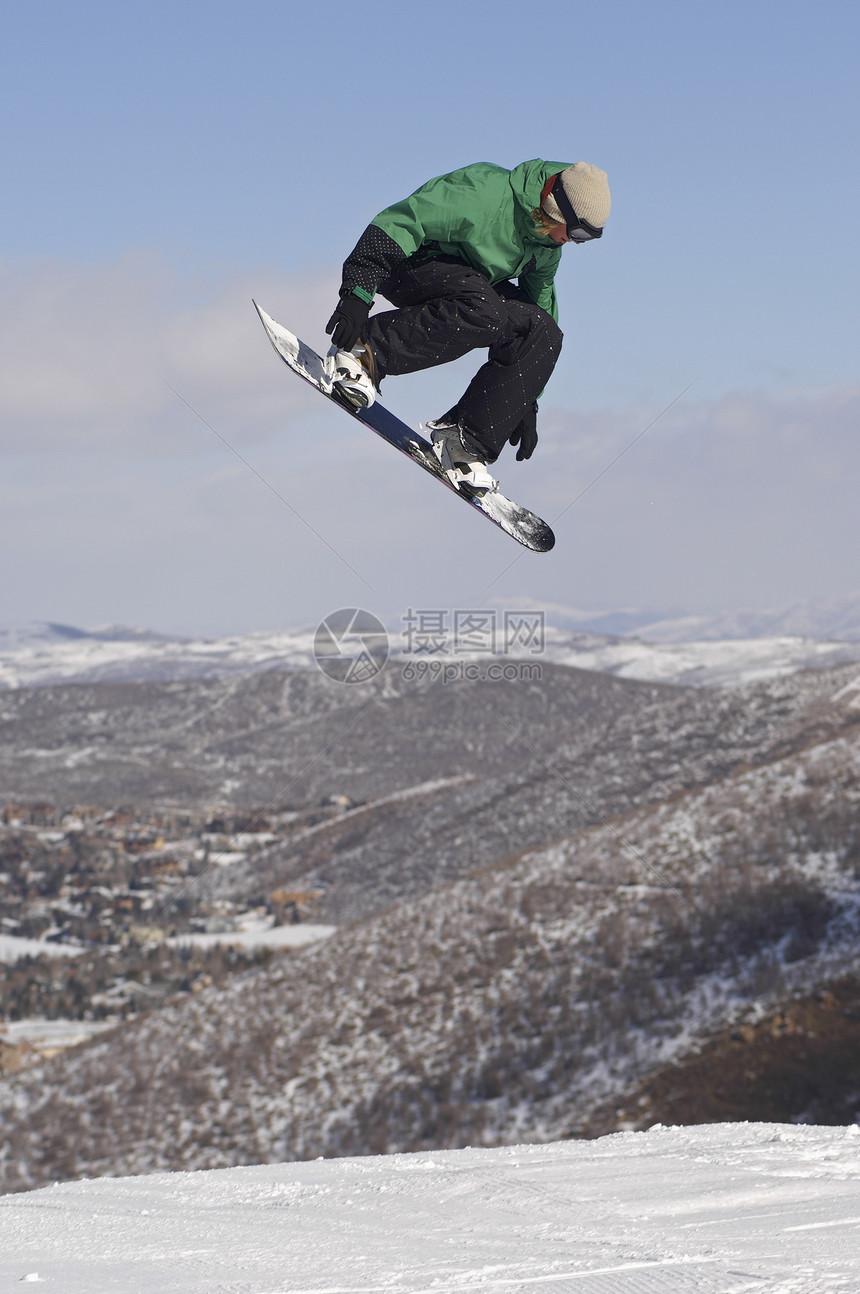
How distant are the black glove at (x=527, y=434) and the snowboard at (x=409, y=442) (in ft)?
1.48

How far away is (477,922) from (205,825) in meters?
84.5

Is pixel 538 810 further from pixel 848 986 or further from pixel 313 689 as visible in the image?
pixel 313 689

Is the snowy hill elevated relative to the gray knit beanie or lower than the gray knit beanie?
lower

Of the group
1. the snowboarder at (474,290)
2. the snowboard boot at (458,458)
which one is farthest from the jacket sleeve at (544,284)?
the snowboard boot at (458,458)

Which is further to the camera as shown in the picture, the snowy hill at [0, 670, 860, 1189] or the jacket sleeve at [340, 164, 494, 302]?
the snowy hill at [0, 670, 860, 1189]

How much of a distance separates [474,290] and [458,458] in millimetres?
1611

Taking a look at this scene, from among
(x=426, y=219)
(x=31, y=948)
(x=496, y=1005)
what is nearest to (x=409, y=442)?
(x=426, y=219)

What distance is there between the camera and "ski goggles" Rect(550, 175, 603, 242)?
6355mm

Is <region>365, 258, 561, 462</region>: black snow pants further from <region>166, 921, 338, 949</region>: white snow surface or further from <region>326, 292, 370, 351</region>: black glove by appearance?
<region>166, 921, 338, 949</region>: white snow surface

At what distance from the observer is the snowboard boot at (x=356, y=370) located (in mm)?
7376

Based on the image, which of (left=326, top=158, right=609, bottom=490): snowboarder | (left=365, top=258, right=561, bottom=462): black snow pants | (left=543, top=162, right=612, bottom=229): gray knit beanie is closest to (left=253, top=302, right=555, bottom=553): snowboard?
(left=326, top=158, right=609, bottom=490): snowboarder

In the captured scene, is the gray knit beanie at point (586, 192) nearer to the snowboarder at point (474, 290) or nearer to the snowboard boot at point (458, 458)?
the snowboarder at point (474, 290)

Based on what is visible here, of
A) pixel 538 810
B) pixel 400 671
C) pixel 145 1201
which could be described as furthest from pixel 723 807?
pixel 400 671

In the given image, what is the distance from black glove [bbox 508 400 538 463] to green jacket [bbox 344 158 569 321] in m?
1.61
